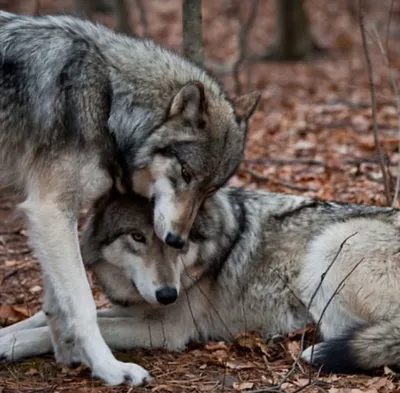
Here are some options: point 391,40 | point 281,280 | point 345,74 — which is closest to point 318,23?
point 391,40

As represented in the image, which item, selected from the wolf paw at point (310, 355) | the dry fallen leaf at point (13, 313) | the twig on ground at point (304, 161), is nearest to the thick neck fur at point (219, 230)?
the wolf paw at point (310, 355)

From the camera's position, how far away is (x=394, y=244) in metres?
5.25

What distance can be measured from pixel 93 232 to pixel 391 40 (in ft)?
45.1

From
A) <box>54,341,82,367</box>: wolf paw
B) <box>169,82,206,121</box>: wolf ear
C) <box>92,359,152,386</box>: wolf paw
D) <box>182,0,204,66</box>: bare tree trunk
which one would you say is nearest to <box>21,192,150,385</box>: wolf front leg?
<box>92,359,152,386</box>: wolf paw

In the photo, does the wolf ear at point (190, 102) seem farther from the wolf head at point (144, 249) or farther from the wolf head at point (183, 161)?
the wolf head at point (144, 249)

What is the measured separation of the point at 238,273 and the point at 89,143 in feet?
4.71

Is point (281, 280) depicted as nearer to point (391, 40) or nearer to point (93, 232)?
point (93, 232)

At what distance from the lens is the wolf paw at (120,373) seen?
4520 mm

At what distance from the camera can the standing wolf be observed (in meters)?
4.68

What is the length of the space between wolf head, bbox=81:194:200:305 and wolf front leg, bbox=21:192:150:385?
0.48 meters

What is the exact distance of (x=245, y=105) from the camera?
17.6 ft

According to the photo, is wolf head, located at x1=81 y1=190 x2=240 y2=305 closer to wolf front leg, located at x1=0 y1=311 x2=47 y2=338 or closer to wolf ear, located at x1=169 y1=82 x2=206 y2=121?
wolf front leg, located at x1=0 y1=311 x2=47 y2=338

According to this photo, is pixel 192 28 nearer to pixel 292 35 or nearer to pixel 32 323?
pixel 32 323

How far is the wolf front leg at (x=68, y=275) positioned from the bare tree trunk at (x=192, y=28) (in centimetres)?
259
